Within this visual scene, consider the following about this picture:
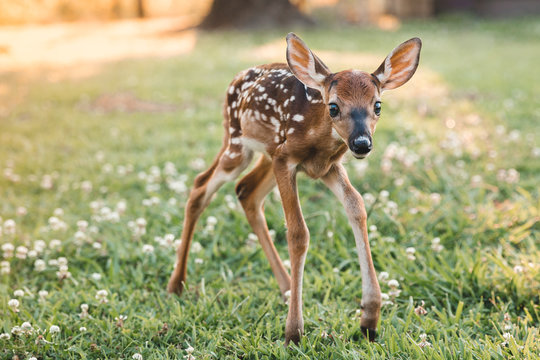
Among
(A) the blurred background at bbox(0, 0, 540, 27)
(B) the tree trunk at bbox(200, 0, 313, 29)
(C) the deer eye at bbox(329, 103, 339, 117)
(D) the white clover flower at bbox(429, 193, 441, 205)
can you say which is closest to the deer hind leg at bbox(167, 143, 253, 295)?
(C) the deer eye at bbox(329, 103, 339, 117)

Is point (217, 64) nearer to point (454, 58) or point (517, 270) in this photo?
point (454, 58)

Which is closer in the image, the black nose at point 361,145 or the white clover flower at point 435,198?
the black nose at point 361,145

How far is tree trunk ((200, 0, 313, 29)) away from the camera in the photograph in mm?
16641

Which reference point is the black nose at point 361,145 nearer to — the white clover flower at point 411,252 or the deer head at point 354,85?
the deer head at point 354,85

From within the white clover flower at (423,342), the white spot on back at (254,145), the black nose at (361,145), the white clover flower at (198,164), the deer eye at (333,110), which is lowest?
the white clover flower at (198,164)

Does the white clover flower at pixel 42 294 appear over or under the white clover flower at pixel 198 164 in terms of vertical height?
under

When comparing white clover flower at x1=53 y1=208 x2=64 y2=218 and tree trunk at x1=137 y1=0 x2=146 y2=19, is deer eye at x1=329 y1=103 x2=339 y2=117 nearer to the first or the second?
white clover flower at x1=53 y1=208 x2=64 y2=218

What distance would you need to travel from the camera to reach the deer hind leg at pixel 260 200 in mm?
3455

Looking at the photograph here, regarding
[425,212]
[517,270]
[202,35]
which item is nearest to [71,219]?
[425,212]

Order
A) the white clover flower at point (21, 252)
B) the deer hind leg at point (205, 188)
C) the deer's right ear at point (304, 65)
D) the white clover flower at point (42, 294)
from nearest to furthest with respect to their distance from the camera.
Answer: the deer's right ear at point (304, 65), the deer hind leg at point (205, 188), the white clover flower at point (42, 294), the white clover flower at point (21, 252)

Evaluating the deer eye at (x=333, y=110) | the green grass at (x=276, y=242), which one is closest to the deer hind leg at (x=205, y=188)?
the green grass at (x=276, y=242)

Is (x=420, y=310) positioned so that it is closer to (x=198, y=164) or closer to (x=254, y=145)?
(x=254, y=145)

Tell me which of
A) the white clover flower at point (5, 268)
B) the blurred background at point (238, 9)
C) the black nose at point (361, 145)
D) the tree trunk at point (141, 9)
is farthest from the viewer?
the tree trunk at point (141, 9)

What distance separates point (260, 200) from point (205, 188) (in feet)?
1.09
